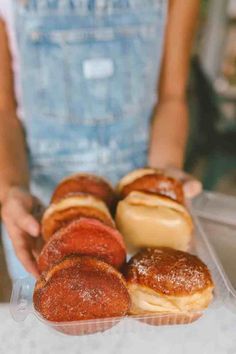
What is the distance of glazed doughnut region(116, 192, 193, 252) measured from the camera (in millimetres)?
781

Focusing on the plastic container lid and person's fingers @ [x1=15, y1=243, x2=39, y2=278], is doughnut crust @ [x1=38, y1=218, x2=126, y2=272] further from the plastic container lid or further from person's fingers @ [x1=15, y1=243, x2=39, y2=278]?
the plastic container lid

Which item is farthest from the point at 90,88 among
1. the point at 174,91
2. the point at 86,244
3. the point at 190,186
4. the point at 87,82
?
the point at 86,244

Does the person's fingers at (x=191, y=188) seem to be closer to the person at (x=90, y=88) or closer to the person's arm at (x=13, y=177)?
the person at (x=90, y=88)

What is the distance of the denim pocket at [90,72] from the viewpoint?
1140 millimetres

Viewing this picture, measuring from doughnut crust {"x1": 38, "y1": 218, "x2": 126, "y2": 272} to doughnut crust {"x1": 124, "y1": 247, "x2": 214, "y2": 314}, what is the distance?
0.11 ft

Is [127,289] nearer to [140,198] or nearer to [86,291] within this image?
[86,291]

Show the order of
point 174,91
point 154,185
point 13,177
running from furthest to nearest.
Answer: point 174,91
point 13,177
point 154,185

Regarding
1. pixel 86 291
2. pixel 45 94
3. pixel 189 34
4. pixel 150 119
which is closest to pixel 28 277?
pixel 86 291

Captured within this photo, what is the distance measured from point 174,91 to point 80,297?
0.86 m

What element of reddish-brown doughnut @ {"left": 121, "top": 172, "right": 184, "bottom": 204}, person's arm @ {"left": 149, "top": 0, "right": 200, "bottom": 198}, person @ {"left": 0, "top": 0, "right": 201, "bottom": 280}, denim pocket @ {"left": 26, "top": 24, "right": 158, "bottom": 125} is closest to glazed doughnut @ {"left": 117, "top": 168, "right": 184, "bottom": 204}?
reddish-brown doughnut @ {"left": 121, "top": 172, "right": 184, "bottom": 204}

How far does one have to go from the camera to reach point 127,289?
64cm

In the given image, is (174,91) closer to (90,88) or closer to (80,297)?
(90,88)

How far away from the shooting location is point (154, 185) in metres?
0.88

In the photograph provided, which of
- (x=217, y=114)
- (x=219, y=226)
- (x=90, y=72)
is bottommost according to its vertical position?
(x=217, y=114)
